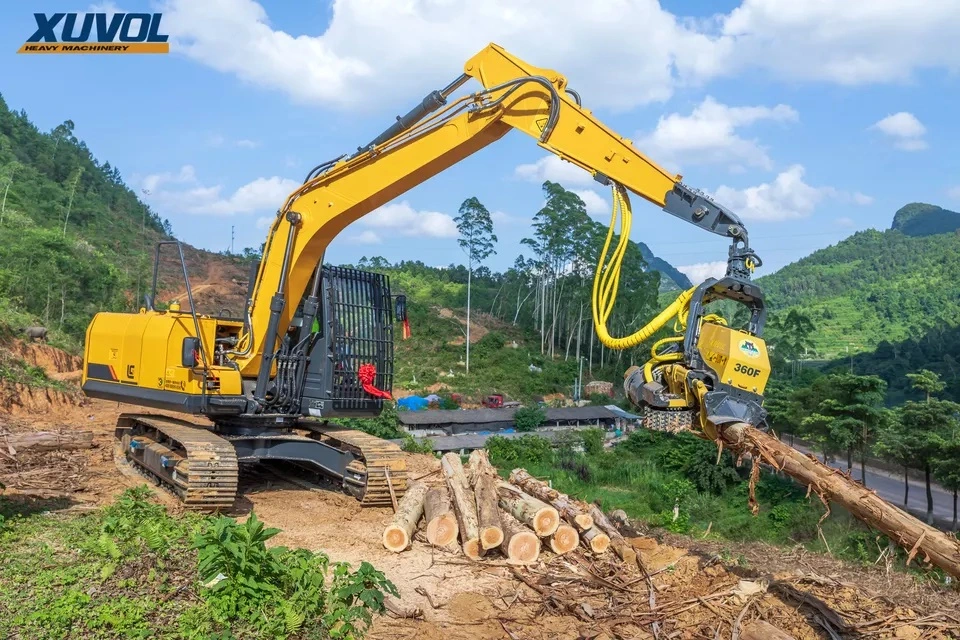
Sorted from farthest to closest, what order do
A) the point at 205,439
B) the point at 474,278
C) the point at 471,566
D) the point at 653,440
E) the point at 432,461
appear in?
1. the point at 474,278
2. the point at 653,440
3. the point at 432,461
4. the point at 205,439
5. the point at 471,566

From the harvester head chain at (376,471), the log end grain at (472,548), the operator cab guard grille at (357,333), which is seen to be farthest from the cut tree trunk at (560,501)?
the operator cab guard grille at (357,333)

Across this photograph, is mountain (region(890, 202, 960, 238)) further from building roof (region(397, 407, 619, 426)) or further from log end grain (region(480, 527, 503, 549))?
log end grain (region(480, 527, 503, 549))

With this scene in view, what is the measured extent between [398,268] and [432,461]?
218 feet

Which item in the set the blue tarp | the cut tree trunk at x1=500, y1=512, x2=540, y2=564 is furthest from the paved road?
the cut tree trunk at x1=500, y1=512, x2=540, y2=564

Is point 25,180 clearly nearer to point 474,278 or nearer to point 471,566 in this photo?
point 474,278

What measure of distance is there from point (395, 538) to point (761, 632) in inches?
148

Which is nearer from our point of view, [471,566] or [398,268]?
[471,566]

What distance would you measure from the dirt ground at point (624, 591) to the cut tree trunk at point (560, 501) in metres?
0.39

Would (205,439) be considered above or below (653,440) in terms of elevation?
above

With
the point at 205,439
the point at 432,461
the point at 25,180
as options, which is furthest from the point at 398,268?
the point at 205,439

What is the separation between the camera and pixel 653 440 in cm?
3244

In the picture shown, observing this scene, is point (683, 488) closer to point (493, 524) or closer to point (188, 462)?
point (493, 524)

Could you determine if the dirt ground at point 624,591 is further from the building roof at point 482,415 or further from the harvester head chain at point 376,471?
the building roof at point 482,415

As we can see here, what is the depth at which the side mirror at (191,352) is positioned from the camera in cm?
933
